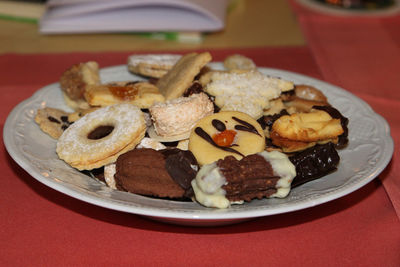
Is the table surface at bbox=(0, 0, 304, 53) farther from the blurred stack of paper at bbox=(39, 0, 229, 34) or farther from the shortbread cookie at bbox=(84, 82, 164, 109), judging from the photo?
the shortbread cookie at bbox=(84, 82, 164, 109)

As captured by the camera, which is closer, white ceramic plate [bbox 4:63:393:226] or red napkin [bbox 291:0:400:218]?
white ceramic plate [bbox 4:63:393:226]

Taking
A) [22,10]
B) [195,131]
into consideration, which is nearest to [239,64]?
[195,131]

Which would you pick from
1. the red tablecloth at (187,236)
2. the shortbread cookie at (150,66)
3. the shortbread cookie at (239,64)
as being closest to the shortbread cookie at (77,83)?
the shortbread cookie at (150,66)

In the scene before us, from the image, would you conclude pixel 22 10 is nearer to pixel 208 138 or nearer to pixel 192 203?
pixel 208 138

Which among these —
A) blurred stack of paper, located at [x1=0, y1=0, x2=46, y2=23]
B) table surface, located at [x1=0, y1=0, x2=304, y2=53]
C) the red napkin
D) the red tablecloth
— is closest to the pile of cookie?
the red tablecloth

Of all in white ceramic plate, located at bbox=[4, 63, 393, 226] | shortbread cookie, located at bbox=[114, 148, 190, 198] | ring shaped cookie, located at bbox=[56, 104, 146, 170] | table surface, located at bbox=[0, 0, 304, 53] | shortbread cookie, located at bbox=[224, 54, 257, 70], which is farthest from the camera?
table surface, located at bbox=[0, 0, 304, 53]

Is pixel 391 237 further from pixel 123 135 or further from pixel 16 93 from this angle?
pixel 16 93

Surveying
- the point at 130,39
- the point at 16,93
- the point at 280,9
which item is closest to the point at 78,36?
the point at 130,39

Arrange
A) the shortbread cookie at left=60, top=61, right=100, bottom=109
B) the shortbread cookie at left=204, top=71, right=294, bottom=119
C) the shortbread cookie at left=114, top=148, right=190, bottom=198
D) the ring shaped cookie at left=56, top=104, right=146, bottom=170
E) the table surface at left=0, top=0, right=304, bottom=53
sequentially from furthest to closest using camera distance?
the table surface at left=0, top=0, right=304, bottom=53 → the shortbread cookie at left=60, top=61, right=100, bottom=109 → the shortbread cookie at left=204, top=71, right=294, bottom=119 → the ring shaped cookie at left=56, top=104, right=146, bottom=170 → the shortbread cookie at left=114, top=148, right=190, bottom=198
